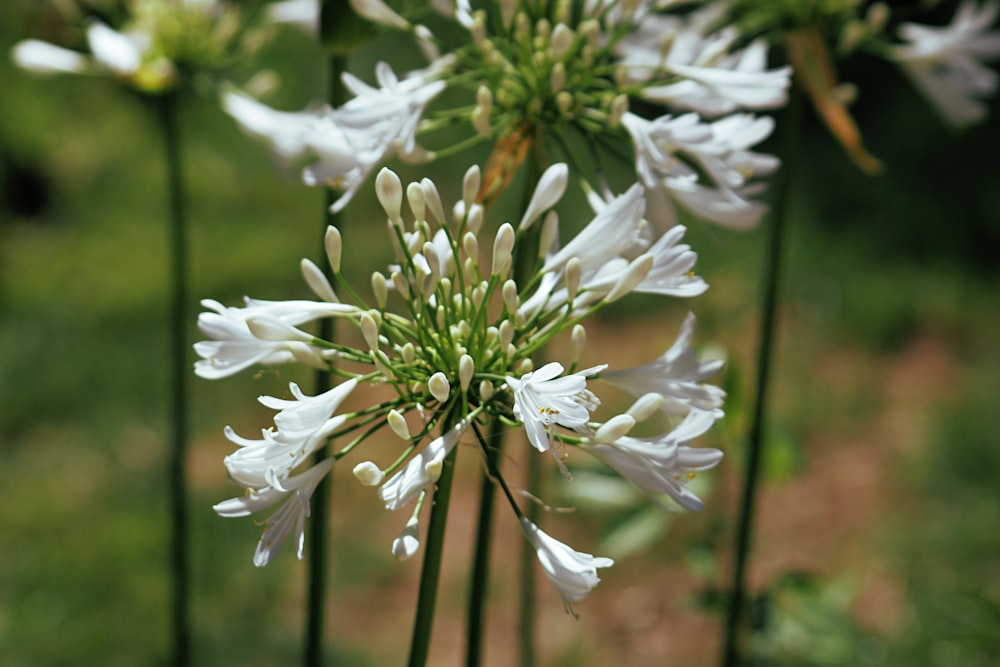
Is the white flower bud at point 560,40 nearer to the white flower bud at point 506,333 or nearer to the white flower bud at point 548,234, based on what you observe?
the white flower bud at point 548,234

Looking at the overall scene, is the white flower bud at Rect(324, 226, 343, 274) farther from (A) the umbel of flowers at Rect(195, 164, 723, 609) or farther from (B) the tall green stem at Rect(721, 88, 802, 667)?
(B) the tall green stem at Rect(721, 88, 802, 667)

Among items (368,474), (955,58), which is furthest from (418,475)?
(955,58)

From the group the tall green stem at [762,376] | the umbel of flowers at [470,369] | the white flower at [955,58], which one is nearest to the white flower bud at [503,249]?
the umbel of flowers at [470,369]

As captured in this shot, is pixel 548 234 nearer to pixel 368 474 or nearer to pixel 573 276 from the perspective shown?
pixel 573 276

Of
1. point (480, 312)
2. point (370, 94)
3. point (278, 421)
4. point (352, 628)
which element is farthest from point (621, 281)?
point (352, 628)

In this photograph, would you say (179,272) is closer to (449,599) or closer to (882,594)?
(449,599)
